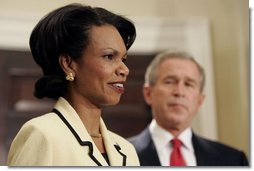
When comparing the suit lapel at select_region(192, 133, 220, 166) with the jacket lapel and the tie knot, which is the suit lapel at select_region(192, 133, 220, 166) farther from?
the jacket lapel

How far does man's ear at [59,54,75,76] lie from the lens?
1.27 meters

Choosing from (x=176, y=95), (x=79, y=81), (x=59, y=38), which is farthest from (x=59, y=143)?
(x=176, y=95)

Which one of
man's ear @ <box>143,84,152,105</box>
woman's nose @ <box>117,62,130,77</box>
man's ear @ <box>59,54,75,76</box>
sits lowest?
man's ear @ <box>143,84,152,105</box>

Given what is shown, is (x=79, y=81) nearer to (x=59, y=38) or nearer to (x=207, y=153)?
(x=59, y=38)

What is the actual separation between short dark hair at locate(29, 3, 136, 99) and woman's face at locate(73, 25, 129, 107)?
0.02 m

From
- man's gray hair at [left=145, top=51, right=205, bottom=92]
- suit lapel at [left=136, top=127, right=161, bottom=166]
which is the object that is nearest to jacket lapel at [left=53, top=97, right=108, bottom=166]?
suit lapel at [left=136, top=127, right=161, bottom=166]

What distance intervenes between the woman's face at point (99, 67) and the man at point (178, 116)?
13 cm

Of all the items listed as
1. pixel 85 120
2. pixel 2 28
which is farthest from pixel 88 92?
pixel 2 28

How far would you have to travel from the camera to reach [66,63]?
4.17 ft

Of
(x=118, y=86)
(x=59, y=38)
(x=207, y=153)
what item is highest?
(x=59, y=38)

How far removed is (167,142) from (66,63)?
0.39m

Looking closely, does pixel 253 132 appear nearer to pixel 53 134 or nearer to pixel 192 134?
pixel 192 134

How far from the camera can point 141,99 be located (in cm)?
136

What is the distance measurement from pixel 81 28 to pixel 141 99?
28 centimetres
